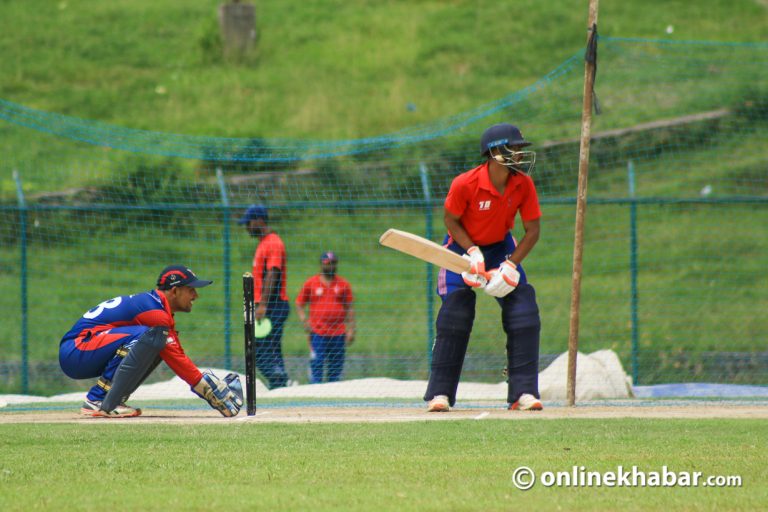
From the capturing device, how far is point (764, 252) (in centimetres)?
1781

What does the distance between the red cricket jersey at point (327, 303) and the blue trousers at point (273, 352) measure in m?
0.55

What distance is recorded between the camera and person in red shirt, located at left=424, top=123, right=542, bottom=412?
29.5 feet

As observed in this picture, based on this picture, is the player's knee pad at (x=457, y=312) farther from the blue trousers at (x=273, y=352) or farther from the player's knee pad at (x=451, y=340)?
the blue trousers at (x=273, y=352)

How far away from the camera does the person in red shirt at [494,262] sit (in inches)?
354

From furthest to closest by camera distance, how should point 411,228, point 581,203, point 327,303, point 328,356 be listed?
point 411,228 < point 327,303 < point 328,356 < point 581,203

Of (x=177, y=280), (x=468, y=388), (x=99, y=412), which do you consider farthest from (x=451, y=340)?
(x=468, y=388)

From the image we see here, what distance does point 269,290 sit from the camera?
43.1ft

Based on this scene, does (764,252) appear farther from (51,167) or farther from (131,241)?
(51,167)

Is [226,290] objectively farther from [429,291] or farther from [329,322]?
[429,291]

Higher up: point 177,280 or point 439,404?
point 177,280

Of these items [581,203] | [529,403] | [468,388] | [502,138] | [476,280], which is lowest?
[468,388]

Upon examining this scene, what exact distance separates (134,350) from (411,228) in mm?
6785

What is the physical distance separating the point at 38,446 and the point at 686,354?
963 cm

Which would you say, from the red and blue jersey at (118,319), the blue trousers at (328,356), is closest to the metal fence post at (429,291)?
the blue trousers at (328,356)
